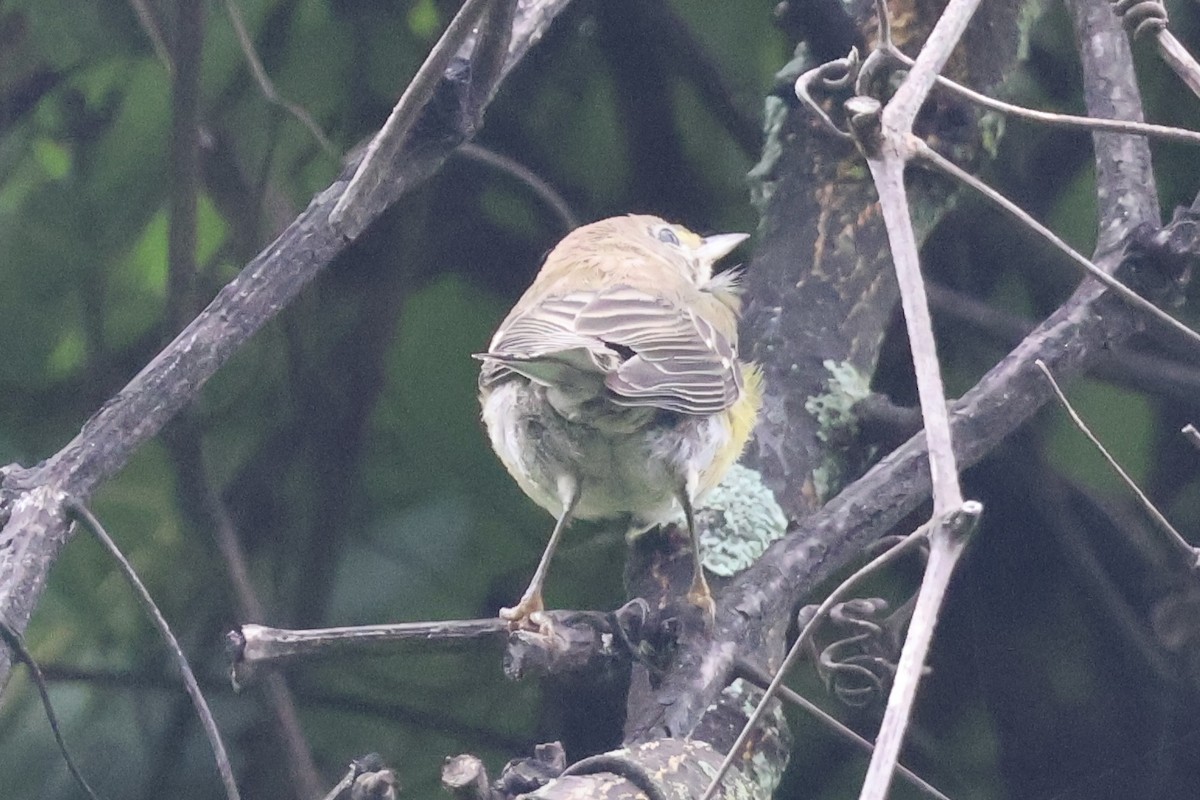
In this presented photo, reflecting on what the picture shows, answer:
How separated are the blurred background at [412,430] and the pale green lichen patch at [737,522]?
0.27 meters

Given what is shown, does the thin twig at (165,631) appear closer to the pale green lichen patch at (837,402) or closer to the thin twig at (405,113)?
the thin twig at (405,113)

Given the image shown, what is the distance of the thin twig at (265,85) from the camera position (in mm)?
2449

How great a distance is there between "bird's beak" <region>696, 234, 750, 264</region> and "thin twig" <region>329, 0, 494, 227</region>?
114cm

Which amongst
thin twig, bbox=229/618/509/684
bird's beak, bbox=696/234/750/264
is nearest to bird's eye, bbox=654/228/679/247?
bird's beak, bbox=696/234/750/264

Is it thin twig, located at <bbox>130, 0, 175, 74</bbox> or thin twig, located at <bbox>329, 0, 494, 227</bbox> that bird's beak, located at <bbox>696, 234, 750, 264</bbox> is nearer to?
thin twig, located at <bbox>130, 0, 175, 74</bbox>

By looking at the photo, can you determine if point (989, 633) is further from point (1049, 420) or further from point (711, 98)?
point (711, 98)

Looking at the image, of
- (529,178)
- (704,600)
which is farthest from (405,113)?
(529,178)

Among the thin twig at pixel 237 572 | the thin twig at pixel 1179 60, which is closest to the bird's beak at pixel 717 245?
the thin twig at pixel 237 572

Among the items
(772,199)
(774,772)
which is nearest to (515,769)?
(774,772)

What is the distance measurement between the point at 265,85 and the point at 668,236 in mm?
814

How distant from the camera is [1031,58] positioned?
107 inches

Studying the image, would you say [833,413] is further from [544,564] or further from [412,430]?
[412,430]

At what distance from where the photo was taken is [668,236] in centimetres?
286

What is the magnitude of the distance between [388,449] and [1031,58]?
1.36m
